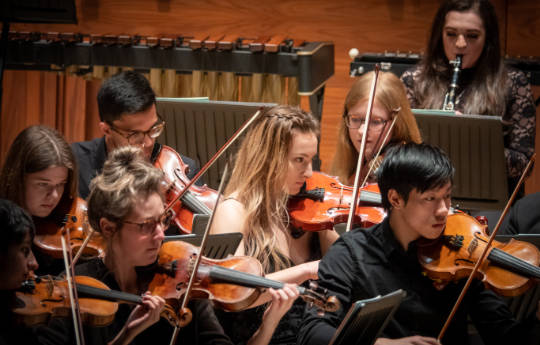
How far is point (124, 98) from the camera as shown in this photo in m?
2.44

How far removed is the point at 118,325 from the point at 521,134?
175cm

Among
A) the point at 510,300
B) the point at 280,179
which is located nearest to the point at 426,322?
the point at 510,300

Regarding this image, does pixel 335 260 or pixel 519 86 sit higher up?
pixel 519 86

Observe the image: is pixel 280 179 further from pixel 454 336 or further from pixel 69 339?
pixel 69 339

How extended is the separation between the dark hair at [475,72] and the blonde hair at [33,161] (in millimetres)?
1427

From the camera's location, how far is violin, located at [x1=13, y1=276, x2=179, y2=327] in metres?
1.43

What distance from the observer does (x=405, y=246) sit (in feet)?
5.85

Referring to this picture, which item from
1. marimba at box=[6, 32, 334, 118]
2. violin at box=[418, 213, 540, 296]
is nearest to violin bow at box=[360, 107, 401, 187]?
violin at box=[418, 213, 540, 296]

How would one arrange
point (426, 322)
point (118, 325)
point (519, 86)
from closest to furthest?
point (118, 325) < point (426, 322) < point (519, 86)

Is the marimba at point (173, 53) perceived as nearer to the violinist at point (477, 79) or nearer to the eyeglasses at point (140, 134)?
the violinist at point (477, 79)

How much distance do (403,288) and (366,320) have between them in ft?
1.00

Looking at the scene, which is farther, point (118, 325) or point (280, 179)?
point (280, 179)

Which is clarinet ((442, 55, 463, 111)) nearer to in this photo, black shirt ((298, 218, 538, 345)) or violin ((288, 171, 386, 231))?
violin ((288, 171, 386, 231))

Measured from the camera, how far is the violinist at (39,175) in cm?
193
